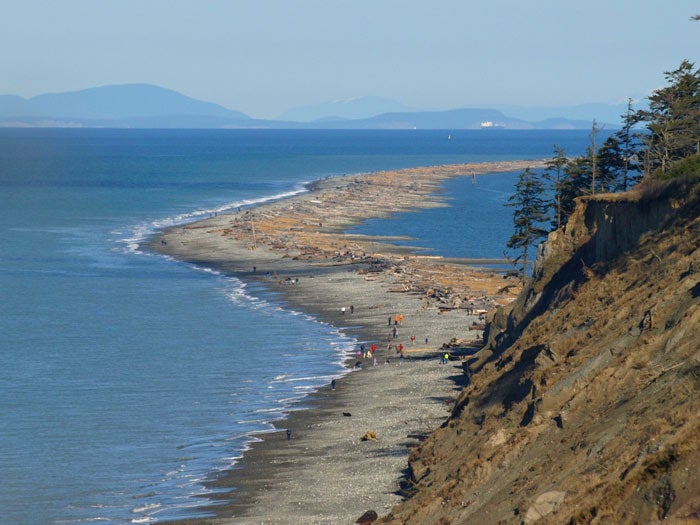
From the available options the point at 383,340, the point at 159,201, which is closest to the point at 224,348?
the point at 383,340

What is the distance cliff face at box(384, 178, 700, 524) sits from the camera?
2108cm

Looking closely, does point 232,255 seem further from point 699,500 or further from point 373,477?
point 699,500

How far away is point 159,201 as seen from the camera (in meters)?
177

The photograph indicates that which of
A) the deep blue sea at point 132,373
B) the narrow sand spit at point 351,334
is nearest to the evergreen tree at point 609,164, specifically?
the narrow sand spit at point 351,334

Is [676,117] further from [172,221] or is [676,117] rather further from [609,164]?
[172,221]

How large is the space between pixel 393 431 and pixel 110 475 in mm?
11486

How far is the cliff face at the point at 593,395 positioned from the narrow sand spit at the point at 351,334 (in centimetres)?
390

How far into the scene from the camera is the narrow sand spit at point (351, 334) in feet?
126

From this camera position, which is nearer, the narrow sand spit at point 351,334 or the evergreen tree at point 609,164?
the narrow sand spit at point 351,334

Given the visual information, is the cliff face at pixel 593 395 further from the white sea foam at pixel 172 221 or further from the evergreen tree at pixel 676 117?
the white sea foam at pixel 172 221

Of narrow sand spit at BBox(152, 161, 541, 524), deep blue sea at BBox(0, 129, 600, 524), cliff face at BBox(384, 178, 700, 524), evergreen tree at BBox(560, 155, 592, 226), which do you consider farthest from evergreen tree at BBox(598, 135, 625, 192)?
cliff face at BBox(384, 178, 700, 524)

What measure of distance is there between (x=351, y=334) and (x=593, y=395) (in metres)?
40.7

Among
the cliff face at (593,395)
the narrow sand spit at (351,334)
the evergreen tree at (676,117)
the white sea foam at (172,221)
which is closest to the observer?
the cliff face at (593,395)

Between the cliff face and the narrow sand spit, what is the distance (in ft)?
12.8
